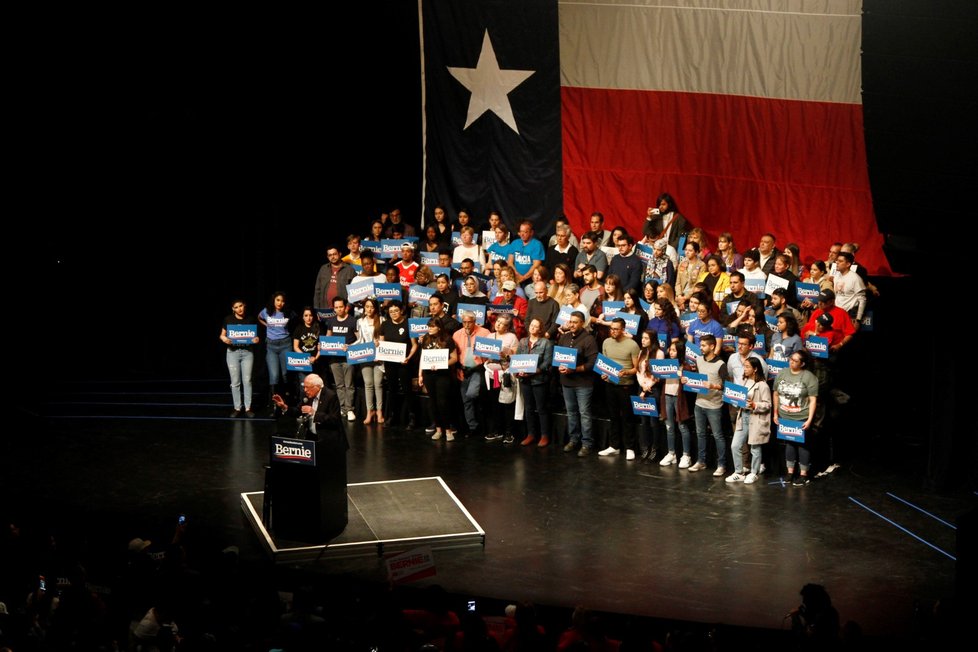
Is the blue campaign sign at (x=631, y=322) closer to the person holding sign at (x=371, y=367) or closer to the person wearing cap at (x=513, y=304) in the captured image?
the person wearing cap at (x=513, y=304)

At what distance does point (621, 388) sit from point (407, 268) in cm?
373

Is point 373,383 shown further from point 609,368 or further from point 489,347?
point 609,368

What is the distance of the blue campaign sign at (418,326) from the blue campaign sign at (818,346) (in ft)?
14.9

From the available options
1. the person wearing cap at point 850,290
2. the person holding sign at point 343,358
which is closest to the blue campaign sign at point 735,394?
the person wearing cap at point 850,290

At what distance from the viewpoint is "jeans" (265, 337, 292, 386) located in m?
15.9

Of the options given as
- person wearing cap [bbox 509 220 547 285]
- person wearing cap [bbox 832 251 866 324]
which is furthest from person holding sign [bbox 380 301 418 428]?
person wearing cap [bbox 832 251 866 324]

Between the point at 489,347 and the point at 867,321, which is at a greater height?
the point at 867,321

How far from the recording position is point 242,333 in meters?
15.6

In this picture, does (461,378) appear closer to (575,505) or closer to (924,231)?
(575,505)

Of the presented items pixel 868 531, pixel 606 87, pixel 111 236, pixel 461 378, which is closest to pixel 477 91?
pixel 606 87

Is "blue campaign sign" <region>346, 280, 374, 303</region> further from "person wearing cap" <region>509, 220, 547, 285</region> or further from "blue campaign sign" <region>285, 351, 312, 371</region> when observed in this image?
"person wearing cap" <region>509, 220, 547, 285</region>

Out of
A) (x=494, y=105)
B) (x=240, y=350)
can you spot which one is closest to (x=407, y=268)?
(x=240, y=350)

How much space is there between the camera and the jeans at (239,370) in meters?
15.8

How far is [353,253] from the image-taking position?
16891 millimetres
